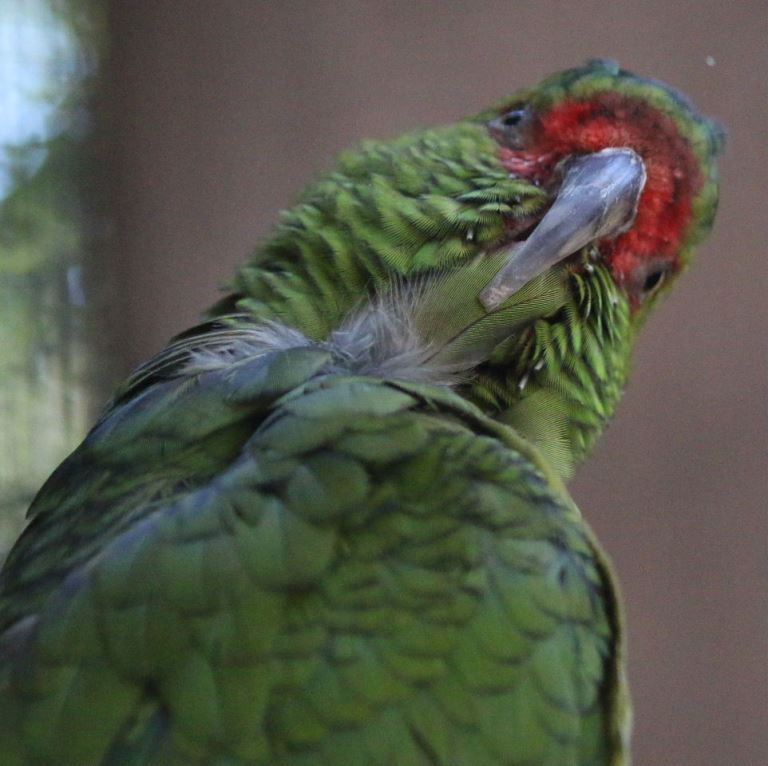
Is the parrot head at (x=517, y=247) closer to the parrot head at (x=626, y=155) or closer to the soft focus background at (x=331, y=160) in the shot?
the parrot head at (x=626, y=155)

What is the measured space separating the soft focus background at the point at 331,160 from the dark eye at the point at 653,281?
0.66m

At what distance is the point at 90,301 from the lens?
1873 mm

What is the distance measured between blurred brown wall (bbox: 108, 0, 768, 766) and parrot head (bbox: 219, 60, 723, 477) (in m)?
0.67

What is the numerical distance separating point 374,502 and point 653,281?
1.67 ft

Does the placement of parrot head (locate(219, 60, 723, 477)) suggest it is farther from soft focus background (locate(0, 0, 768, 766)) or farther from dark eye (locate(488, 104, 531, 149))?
soft focus background (locate(0, 0, 768, 766))

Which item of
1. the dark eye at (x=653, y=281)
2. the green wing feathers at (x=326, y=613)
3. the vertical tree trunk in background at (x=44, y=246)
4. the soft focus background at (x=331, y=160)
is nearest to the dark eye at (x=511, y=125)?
the dark eye at (x=653, y=281)

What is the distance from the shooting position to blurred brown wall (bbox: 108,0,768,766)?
5.11 ft

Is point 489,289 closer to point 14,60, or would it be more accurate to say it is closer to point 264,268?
point 264,268

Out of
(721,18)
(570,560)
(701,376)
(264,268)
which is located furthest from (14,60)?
(570,560)

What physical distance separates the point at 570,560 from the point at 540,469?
0.09m

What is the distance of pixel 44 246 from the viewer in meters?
1.80

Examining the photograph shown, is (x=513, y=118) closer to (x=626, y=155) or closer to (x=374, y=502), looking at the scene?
(x=626, y=155)

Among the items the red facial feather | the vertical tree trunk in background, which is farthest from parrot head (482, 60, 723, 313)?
the vertical tree trunk in background

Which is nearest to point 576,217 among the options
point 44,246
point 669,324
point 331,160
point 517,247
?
point 517,247
